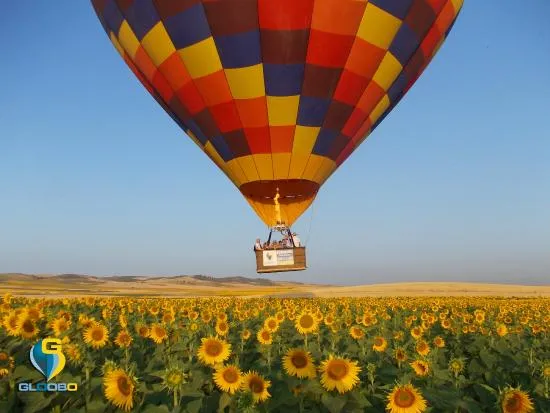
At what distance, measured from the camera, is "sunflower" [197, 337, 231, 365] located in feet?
16.9

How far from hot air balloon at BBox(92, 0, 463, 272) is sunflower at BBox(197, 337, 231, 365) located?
13.6 meters

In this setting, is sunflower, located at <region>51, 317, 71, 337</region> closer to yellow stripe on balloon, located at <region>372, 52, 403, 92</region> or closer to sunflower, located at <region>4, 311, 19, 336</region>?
sunflower, located at <region>4, 311, 19, 336</region>

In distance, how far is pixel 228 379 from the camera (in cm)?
431

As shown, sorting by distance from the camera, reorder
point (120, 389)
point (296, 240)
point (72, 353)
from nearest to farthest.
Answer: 1. point (120, 389)
2. point (72, 353)
3. point (296, 240)

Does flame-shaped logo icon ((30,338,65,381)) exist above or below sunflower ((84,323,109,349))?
below

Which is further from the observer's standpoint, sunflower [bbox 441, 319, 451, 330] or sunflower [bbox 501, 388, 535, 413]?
sunflower [bbox 441, 319, 451, 330]

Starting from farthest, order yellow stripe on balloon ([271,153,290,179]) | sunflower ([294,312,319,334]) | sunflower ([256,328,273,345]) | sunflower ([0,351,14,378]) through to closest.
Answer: yellow stripe on balloon ([271,153,290,179]) < sunflower ([294,312,319,334]) < sunflower ([256,328,273,345]) < sunflower ([0,351,14,378])

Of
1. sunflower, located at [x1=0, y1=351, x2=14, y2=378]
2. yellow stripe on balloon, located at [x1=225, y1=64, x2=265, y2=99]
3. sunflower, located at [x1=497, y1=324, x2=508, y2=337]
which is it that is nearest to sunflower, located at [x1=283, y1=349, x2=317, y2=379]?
sunflower, located at [x1=0, y1=351, x2=14, y2=378]

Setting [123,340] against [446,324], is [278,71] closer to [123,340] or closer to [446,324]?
[446,324]

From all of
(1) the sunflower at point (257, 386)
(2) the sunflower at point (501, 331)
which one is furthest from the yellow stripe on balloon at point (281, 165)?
(1) the sunflower at point (257, 386)

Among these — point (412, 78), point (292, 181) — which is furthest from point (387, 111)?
point (292, 181)

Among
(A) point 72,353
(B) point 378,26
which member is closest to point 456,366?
(A) point 72,353

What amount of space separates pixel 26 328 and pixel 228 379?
337 cm

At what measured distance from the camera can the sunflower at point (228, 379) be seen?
4.27m
